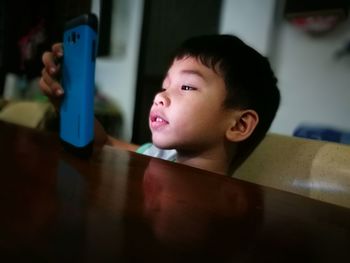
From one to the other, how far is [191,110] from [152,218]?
0.39 m

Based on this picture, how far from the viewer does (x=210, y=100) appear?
2.13 ft

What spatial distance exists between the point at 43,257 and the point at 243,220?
0.16 metres

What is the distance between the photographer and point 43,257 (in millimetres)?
192

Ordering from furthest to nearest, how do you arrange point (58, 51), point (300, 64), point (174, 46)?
point (174, 46) < point (300, 64) < point (58, 51)

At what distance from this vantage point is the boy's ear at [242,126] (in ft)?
2.24

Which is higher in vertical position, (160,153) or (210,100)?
(210,100)

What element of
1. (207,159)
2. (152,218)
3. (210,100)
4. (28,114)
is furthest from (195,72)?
(28,114)

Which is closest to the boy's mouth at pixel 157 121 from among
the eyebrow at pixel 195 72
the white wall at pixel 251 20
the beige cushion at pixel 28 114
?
the eyebrow at pixel 195 72

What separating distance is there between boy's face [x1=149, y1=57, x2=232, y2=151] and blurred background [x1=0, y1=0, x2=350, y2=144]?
1.21 metres

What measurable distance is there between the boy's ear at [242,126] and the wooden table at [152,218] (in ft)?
0.90

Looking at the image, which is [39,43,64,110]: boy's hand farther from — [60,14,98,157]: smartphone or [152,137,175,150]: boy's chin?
[152,137,175,150]: boy's chin

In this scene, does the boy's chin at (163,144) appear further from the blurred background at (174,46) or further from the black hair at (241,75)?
the blurred background at (174,46)

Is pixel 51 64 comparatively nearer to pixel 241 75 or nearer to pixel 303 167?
pixel 241 75

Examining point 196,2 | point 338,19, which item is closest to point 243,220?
point 338,19
